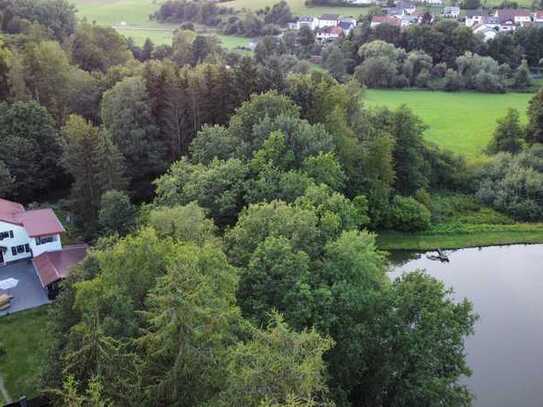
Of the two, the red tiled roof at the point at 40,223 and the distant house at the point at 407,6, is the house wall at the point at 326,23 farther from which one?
the red tiled roof at the point at 40,223

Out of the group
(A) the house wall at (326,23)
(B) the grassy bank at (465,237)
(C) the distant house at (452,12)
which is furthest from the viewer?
(C) the distant house at (452,12)

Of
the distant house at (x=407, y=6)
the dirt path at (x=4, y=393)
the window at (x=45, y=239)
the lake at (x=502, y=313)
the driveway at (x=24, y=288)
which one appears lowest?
the lake at (x=502, y=313)

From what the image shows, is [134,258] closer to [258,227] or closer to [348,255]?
[258,227]

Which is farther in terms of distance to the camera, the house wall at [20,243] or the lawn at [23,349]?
the house wall at [20,243]

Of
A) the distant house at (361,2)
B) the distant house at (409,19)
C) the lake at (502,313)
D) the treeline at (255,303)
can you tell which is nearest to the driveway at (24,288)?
the treeline at (255,303)

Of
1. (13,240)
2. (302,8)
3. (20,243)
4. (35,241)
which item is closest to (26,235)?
(20,243)

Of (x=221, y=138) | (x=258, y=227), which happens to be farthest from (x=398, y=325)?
(x=221, y=138)

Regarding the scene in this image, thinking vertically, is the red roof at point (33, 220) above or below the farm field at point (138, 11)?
below

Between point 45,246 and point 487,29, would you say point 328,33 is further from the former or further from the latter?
point 45,246
